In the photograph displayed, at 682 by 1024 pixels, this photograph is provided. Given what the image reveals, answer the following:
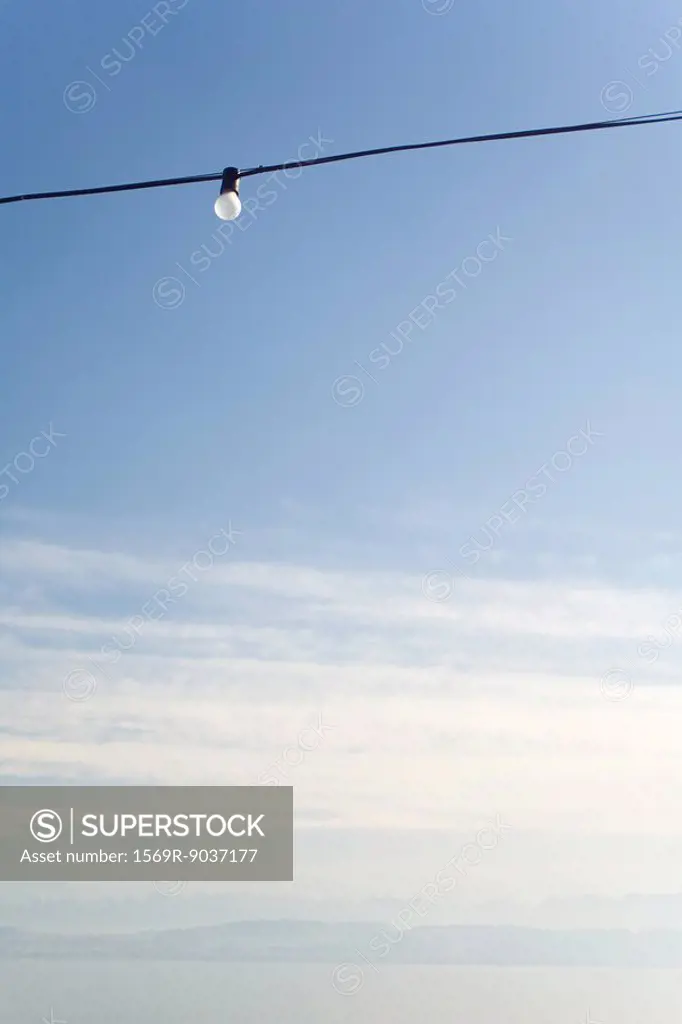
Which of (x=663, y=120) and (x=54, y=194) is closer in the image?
(x=663, y=120)

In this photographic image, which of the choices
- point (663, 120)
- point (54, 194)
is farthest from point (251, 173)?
point (663, 120)

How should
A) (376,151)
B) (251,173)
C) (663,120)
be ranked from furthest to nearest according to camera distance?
(251,173) < (376,151) < (663,120)

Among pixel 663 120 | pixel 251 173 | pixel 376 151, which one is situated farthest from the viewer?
pixel 251 173

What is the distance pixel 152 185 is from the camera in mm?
8352

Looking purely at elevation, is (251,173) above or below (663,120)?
above

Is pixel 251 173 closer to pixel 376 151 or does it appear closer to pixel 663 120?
pixel 376 151

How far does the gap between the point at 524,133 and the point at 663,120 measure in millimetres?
1128

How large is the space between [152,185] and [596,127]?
377cm

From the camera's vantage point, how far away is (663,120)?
7867mm

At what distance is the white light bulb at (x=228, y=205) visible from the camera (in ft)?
30.3

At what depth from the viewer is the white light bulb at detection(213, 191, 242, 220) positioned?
923 cm

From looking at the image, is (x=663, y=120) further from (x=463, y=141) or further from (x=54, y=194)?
(x=54, y=194)

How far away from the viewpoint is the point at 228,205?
9.27 meters

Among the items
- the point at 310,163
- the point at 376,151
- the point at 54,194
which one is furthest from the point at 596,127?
the point at 54,194
